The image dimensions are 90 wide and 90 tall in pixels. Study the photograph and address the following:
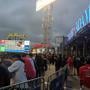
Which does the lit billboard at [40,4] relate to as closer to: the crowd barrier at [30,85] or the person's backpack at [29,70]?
the person's backpack at [29,70]

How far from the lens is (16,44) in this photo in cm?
8100

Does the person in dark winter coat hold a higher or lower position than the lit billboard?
lower

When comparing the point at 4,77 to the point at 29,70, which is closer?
the point at 4,77

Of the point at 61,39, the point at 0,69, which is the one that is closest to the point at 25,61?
the point at 0,69

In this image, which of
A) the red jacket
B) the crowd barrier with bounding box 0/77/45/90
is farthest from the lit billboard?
the crowd barrier with bounding box 0/77/45/90

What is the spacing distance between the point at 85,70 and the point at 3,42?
6847 centimetres

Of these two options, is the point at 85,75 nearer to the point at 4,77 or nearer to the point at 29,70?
the point at 29,70

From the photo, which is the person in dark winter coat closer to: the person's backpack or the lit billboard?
the person's backpack

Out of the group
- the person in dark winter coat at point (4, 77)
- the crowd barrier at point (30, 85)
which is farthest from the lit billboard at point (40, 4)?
the person in dark winter coat at point (4, 77)

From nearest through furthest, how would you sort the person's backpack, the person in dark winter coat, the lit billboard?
the person in dark winter coat
the person's backpack
the lit billboard

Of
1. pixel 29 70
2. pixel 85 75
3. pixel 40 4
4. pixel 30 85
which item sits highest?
pixel 40 4

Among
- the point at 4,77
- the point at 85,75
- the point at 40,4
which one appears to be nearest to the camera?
the point at 4,77

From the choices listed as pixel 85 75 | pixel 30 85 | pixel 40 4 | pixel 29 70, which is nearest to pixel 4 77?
pixel 30 85

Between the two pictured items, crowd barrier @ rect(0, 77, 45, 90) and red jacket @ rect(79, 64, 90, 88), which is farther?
red jacket @ rect(79, 64, 90, 88)
